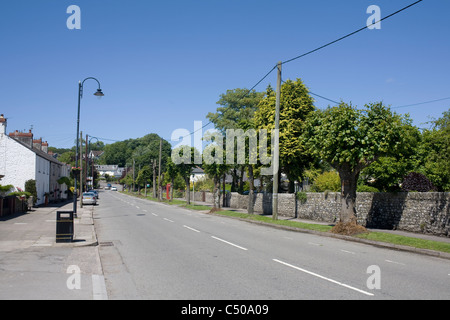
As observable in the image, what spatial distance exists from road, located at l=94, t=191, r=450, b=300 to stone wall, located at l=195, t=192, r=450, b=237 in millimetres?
5059

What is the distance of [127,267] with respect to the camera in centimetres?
967

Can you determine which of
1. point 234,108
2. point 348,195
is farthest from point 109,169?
point 348,195

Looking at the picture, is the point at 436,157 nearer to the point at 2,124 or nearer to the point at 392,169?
the point at 392,169

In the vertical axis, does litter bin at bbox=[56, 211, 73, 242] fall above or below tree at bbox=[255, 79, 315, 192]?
below

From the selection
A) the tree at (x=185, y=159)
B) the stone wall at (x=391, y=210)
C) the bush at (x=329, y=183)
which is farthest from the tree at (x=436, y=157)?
the tree at (x=185, y=159)

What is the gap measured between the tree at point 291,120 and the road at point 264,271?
684 inches

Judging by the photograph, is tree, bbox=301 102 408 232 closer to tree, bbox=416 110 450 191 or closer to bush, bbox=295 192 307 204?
tree, bbox=416 110 450 191

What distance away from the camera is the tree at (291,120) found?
104 feet

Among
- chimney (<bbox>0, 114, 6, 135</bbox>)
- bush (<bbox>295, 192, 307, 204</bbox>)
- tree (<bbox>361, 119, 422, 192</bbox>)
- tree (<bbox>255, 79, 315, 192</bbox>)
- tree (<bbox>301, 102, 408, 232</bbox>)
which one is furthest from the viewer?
chimney (<bbox>0, 114, 6, 135</bbox>)

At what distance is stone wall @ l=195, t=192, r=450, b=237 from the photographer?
56.9 feet

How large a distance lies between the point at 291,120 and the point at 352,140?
1617 centimetres

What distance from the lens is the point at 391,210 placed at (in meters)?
20.4

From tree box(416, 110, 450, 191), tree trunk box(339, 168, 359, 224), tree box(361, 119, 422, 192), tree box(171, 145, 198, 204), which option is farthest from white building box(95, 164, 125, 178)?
tree trunk box(339, 168, 359, 224)
